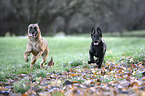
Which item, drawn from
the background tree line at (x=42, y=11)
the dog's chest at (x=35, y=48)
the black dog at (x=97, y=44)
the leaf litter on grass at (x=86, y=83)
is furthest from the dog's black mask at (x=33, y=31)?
the background tree line at (x=42, y=11)

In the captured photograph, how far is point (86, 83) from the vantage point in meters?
6.00

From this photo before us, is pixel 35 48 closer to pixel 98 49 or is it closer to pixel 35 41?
pixel 35 41

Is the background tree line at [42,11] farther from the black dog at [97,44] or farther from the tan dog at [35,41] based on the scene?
the black dog at [97,44]

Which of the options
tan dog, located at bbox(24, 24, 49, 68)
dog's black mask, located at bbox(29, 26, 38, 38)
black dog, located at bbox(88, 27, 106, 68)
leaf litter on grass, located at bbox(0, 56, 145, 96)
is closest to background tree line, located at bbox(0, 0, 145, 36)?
tan dog, located at bbox(24, 24, 49, 68)

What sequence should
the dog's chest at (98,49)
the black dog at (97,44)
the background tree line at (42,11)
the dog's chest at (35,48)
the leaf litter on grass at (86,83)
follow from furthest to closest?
1. the background tree line at (42,11)
2. the dog's chest at (35,48)
3. the dog's chest at (98,49)
4. the black dog at (97,44)
5. the leaf litter on grass at (86,83)

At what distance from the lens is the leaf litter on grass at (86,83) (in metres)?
5.03

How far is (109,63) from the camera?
28.1 feet

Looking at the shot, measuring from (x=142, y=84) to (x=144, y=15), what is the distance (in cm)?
4160

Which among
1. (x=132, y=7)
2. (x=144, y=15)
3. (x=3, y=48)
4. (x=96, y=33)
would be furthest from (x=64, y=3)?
(x=96, y=33)

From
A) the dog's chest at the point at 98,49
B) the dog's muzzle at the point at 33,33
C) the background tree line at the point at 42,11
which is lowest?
the dog's chest at the point at 98,49

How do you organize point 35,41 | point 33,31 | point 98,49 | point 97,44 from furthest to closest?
point 35,41, point 33,31, point 98,49, point 97,44

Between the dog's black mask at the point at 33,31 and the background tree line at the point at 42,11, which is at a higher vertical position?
the background tree line at the point at 42,11

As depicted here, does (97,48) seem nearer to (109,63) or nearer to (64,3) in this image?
(109,63)

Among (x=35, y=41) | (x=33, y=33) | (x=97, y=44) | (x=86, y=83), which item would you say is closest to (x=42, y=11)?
(x=35, y=41)
